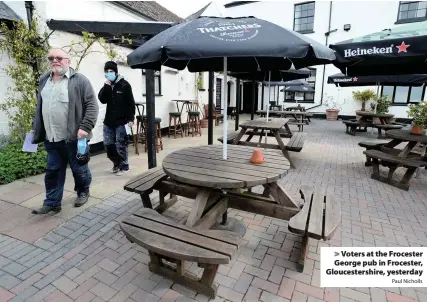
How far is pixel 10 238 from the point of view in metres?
2.51

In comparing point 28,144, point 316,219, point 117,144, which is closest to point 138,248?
point 316,219

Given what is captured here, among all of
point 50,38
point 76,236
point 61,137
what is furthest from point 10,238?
point 50,38

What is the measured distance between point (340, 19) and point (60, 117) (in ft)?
49.8

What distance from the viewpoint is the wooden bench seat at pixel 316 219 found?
74.4 inches

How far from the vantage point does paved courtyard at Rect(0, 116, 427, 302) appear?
1.89 meters

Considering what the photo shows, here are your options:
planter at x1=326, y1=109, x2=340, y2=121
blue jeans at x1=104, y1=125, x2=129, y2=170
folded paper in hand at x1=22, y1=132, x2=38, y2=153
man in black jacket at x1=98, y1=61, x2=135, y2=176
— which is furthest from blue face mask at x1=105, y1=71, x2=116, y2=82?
planter at x1=326, y1=109, x2=340, y2=121

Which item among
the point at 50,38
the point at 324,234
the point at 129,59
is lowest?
the point at 324,234

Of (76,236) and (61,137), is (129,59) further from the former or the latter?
(76,236)

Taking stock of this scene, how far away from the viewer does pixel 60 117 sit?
2787mm

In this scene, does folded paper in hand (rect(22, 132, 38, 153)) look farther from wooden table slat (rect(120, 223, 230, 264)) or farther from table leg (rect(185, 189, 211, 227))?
table leg (rect(185, 189, 211, 227))

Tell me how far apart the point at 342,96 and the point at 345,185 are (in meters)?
11.8

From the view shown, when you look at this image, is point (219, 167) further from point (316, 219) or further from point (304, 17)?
point (304, 17)

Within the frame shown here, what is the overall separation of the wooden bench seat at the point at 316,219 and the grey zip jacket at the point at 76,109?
234 cm

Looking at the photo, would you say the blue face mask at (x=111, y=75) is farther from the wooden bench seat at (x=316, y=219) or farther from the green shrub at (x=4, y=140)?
the wooden bench seat at (x=316, y=219)
